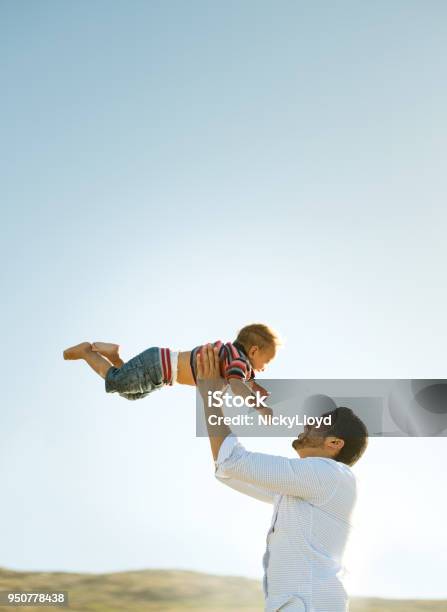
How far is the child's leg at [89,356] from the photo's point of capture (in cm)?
564

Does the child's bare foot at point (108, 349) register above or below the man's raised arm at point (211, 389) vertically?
above

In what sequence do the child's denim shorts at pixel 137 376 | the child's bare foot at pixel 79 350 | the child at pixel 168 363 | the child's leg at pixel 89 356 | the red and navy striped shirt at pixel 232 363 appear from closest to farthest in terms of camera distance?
the red and navy striped shirt at pixel 232 363
the child at pixel 168 363
the child's denim shorts at pixel 137 376
the child's leg at pixel 89 356
the child's bare foot at pixel 79 350

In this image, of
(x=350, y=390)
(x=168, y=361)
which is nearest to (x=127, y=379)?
(x=168, y=361)

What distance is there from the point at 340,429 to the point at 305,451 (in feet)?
0.58

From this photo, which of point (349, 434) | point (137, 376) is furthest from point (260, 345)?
point (349, 434)

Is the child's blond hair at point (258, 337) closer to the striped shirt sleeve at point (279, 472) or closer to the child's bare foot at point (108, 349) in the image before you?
the child's bare foot at point (108, 349)

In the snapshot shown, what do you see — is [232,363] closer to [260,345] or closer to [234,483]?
[260,345]

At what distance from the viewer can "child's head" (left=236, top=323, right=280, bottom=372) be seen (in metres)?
5.66

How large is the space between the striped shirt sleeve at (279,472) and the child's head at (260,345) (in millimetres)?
2646

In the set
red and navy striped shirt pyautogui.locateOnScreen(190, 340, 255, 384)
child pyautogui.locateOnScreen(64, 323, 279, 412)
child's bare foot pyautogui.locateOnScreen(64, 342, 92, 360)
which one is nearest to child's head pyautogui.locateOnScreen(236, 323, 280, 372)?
child pyautogui.locateOnScreen(64, 323, 279, 412)

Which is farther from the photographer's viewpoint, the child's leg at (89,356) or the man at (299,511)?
the child's leg at (89,356)

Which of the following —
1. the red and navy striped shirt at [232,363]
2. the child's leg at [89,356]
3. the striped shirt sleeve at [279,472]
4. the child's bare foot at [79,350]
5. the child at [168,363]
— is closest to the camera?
the striped shirt sleeve at [279,472]

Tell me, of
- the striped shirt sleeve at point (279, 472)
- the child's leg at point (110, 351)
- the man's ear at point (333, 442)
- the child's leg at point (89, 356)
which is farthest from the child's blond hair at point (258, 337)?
the striped shirt sleeve at point (279, 472)

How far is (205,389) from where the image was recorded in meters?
3.02
